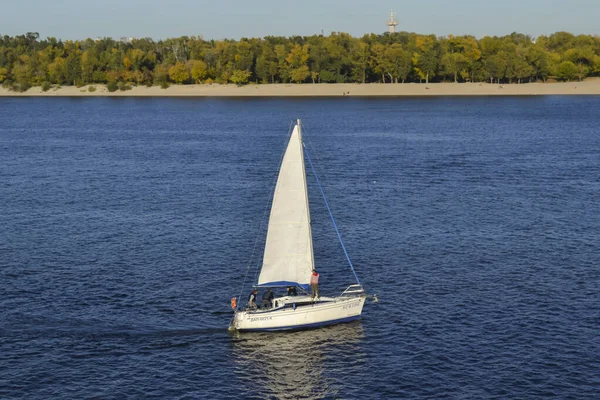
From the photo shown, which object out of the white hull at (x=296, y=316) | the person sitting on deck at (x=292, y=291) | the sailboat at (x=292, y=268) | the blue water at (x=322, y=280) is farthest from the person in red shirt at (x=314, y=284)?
the blue water at (x=322, y=280)

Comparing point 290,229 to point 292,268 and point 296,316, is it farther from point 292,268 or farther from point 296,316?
point 296,316

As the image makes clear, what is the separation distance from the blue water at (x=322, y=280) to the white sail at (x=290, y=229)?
188 inches

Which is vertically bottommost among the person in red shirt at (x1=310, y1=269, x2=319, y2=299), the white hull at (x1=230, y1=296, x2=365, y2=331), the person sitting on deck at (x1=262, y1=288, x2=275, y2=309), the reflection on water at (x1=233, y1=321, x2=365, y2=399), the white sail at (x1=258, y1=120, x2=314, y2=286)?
the reflection on water at (x1=233, y1=321, x2=365, y2=399)

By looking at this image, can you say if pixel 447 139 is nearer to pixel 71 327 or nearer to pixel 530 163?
pixel 530 163

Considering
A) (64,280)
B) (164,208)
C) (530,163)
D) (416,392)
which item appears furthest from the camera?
(530,163)

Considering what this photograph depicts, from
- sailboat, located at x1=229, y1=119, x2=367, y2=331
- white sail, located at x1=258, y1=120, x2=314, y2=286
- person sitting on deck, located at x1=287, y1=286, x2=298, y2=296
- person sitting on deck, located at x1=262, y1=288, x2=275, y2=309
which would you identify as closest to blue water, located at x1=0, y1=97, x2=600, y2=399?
sailboat, located at x1=229, y1=119, x2=367, y2=331

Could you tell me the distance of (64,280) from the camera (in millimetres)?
72438

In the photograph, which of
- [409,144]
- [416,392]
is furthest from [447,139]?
[416,392]

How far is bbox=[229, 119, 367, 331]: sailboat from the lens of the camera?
197ft

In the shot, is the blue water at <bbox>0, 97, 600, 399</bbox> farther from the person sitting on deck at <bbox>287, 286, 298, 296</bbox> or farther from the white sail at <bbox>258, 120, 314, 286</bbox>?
the white sail at <bbox>258, 120, 314, 286</bbox>

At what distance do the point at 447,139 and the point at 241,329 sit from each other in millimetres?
121084

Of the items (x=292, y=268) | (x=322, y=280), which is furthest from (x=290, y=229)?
(x=322, y=280)

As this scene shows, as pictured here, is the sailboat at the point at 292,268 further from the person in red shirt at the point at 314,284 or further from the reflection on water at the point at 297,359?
the reflection on water at the point at 297,359

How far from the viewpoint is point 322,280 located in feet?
239
